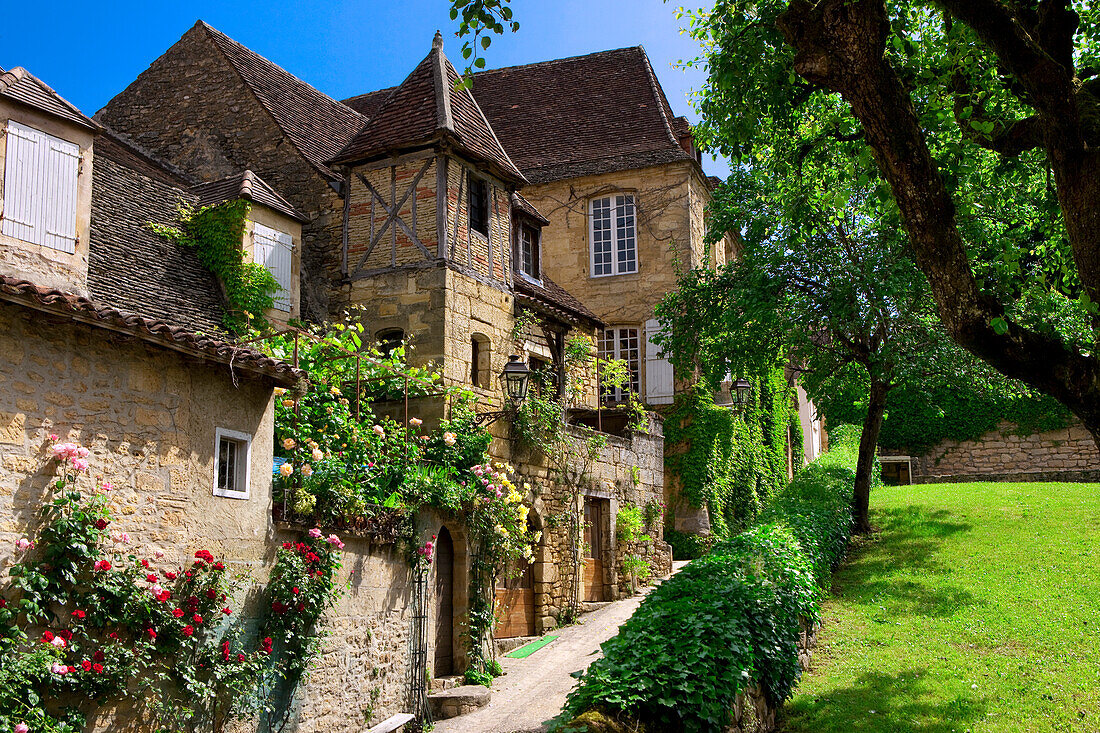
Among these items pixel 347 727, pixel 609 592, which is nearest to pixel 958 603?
pixel 609 592

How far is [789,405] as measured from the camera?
1097 inches

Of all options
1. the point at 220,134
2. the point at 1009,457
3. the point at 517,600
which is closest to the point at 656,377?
the point at 517,600

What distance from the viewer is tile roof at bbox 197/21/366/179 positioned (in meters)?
16.6

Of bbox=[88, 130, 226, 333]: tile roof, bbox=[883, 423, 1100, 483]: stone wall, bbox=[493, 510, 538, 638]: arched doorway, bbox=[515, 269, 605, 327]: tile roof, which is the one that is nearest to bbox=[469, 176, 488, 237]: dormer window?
bbox=[515, 269, 605, 327]: tile roof

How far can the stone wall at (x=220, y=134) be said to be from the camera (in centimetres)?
1565

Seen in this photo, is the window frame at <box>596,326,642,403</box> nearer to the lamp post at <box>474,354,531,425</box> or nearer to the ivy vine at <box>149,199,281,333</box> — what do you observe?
the lamp post at <box>474,354,531,425</box>

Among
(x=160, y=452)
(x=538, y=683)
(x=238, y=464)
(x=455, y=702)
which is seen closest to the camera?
(x=160, y=452)

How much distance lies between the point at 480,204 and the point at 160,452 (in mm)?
8470

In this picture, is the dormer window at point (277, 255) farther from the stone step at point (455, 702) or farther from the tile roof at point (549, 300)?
the stone step at point (455, 702)

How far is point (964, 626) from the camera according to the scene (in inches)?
482

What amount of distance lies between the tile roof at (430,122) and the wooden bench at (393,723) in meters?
8.42

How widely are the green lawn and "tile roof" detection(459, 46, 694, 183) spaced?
33.5ft

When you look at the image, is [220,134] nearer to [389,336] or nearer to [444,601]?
[389,336]

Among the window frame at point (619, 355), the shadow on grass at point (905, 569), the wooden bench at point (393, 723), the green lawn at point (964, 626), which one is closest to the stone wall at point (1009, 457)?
the green lawn at point (964, 626)
